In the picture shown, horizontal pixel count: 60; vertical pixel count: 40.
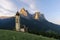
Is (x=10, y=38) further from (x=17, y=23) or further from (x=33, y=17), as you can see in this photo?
(x=33, y=17)

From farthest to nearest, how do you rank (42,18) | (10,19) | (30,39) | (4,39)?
(42,18), (10,19), (30,39), (4,39)

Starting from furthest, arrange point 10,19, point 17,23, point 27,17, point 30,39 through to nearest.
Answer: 1. point 27,17
2. point 10,19
3. point 17,23
4. point 30,39

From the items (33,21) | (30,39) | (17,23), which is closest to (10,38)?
(30,39)

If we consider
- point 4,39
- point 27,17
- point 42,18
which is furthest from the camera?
point 42,18

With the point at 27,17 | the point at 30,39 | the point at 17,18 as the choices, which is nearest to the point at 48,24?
the point at 27,17

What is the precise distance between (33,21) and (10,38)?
3593 inches

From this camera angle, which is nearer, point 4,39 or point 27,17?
point 4,39

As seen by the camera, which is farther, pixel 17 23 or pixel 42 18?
pixel 42 18

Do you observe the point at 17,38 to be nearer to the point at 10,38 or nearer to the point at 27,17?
the point at 10,38

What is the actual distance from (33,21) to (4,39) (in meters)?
92.3

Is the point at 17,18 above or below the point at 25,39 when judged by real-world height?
above

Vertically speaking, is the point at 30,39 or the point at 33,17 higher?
the point at 33,17

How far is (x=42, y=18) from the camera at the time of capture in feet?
454

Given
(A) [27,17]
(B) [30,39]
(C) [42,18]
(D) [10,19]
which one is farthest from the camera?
(C) [42,18]
